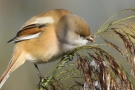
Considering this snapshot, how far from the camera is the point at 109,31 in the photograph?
1.46 metres

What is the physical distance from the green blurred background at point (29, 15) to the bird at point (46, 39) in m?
0.80

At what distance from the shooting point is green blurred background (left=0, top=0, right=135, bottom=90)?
317cm

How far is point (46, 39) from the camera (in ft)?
7.70

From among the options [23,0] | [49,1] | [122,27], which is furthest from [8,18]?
[122,27]

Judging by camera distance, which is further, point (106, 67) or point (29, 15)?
point (29, 15)

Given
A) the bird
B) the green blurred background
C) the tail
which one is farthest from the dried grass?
the green blurred background

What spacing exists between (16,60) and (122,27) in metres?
1.03

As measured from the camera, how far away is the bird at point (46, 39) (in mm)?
2271

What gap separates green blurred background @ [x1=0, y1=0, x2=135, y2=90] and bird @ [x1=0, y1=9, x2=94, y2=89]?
0.80 meters

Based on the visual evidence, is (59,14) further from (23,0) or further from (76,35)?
(23,0)

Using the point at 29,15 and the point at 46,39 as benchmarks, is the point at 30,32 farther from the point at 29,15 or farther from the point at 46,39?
the point at 29,15

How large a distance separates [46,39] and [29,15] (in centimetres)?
147

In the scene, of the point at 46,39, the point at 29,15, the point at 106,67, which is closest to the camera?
the point at 106,67

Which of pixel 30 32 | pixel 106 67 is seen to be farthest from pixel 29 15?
pixel 106 67
